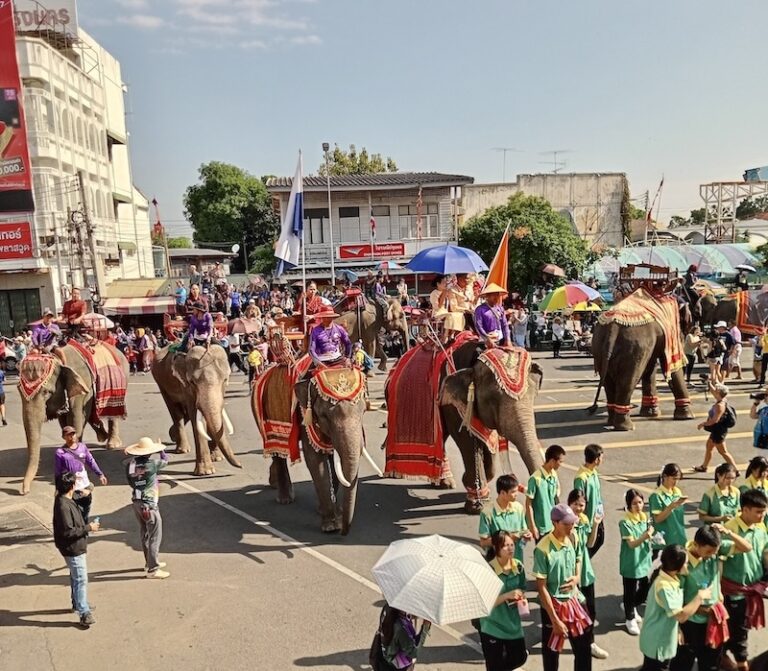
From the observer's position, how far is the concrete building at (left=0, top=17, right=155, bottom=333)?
95.8ft

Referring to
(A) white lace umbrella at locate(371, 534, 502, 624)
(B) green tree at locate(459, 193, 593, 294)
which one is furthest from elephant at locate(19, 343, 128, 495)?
(B) green tree at locate(459, 193, 593, 294)

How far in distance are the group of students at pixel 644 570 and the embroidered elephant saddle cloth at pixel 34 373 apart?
7681mm

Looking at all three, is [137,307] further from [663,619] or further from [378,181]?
[663,619]

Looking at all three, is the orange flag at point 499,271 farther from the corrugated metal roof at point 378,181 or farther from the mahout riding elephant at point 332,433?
the corrugated metal roof at point 378,181

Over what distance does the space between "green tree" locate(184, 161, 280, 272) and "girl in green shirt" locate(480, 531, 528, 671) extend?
5279 centimetres

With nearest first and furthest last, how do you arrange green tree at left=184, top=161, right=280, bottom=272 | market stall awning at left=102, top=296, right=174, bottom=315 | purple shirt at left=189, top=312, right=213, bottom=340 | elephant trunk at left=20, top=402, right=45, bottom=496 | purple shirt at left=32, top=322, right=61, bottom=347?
elephant trunk at left=20, top=402, right=45, bottom=496 < purple shirt at left=189, top=312, right=213, bottom=340 < purple shirt at left=32, top=322, right=61, bottom=347 < market stall awning at left=102, top=296, right=174, bottom=315 < green tree at left=184, top=161, right=280, bottom=272

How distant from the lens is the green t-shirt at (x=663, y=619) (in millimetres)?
4223

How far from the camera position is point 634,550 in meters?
5.43

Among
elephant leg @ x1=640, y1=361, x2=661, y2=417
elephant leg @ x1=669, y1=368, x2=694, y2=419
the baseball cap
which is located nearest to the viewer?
the baseball cap

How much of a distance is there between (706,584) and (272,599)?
380cm

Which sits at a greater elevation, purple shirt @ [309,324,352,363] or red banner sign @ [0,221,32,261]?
red banner sign @ [0,221,32,261]

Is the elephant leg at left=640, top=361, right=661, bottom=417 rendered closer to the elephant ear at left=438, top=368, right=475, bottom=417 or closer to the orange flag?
the orange flag

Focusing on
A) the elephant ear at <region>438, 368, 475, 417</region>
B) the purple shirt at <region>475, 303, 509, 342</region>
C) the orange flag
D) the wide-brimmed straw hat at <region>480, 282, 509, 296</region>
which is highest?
the orange flag

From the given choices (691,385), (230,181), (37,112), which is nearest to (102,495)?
(691,385)
